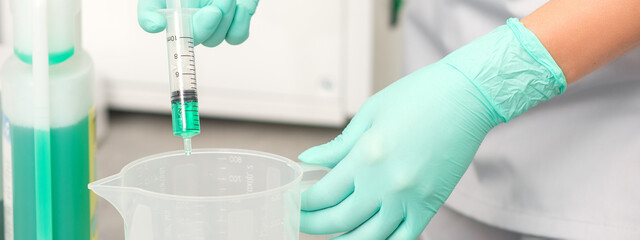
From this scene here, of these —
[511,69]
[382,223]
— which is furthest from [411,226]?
[511,69]

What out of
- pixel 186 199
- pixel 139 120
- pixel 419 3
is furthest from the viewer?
pixel 139 120

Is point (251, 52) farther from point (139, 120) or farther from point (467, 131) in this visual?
point (467, 131)

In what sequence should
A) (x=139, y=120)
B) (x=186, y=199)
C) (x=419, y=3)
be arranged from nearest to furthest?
(x=186, y=199) < (x=419, y=3) < (x=139, y=120)

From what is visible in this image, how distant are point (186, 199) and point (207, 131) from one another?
5.22ft

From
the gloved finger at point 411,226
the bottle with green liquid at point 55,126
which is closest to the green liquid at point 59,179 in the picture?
the bottle with green liquid at point 55,126

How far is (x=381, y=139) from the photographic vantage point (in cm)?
66

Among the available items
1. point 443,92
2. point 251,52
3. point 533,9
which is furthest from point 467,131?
point 251,52

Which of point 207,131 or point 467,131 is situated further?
point 207,131

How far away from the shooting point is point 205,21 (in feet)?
2.39

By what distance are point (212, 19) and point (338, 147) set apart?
0.21 metres

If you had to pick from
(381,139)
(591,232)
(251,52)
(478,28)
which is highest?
(251,52)

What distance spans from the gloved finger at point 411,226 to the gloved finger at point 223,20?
0.33 m

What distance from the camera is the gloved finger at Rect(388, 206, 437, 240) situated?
2.20 feet

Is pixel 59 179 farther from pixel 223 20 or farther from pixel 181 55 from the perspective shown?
pixel 223 20
